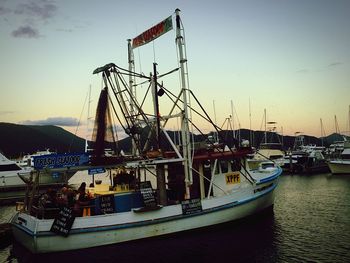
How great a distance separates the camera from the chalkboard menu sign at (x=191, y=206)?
16.0 metres

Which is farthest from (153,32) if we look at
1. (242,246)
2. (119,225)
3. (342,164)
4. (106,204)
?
(342,164)

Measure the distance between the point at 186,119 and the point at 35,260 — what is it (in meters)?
10.1

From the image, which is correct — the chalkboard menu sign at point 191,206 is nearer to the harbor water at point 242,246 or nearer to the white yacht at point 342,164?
the harbor water at point 242,246

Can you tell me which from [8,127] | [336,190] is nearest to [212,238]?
[336,190]

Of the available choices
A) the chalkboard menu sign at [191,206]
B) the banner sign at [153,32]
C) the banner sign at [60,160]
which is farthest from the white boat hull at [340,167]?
the banner sign at [60,160]

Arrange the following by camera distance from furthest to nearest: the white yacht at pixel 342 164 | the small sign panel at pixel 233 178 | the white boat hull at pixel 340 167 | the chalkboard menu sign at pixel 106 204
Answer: the white yacht at pixel 342 164 < the white boat hull at pixel 340 167 < the small sign panel at pixel 233 178 < the chalkboard menu sign at pixel 106 204

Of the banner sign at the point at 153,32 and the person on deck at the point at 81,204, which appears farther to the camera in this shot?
the banner sign at the point at 153,32

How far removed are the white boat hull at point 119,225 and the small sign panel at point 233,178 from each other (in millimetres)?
1345

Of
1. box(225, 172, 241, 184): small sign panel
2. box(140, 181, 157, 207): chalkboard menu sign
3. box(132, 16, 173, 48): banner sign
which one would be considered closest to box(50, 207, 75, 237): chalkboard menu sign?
box(140, 181, 157, 207): chalkboard menu sign

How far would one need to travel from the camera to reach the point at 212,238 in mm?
16422

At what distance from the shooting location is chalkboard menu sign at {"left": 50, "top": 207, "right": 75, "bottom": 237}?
1387cm

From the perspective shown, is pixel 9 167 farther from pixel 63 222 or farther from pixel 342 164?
pixel 342 164

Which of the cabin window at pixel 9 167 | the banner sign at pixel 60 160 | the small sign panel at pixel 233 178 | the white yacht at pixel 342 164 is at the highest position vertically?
the banner sign at pixel 60 160

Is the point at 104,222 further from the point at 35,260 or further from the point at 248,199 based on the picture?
the point at 248,199
